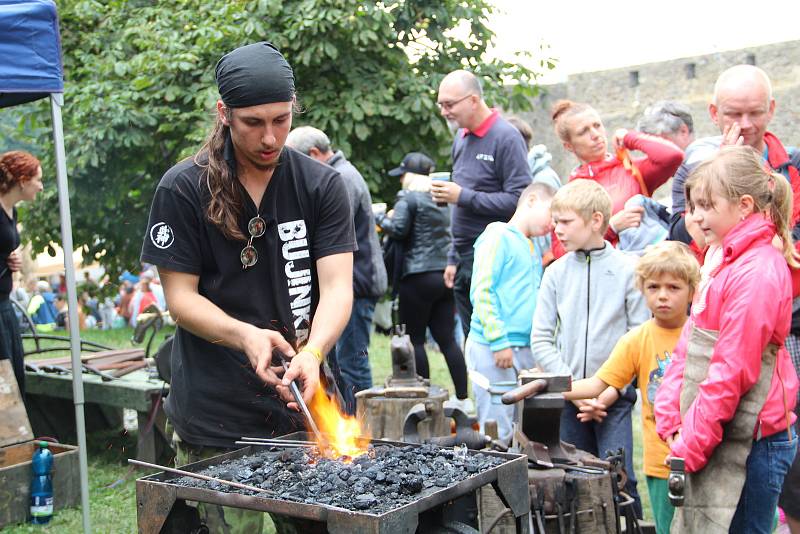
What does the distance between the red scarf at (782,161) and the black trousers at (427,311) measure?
144 inches

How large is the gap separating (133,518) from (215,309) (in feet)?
9.37

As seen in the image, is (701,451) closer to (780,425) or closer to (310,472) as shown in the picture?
(780,425)

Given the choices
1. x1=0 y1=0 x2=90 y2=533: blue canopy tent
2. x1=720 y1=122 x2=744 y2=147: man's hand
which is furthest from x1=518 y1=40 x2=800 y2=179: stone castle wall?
x1=720 y1=122 x2=744 y2=147: man's hand

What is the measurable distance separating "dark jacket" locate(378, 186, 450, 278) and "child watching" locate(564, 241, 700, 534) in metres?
3.55

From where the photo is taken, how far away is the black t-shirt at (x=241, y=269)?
9.42ft

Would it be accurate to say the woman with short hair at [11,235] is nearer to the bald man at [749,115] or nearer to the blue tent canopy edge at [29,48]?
the blue tent canopy edge at [29,48]

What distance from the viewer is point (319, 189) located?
3008mm

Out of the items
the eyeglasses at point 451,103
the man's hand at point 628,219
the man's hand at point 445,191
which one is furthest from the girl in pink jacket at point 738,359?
the eyeglasses at point 451,103

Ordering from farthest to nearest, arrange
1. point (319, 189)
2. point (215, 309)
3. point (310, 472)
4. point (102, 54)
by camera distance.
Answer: point (102, 54), point (319, 189), point (215, 309), point (310, 472)

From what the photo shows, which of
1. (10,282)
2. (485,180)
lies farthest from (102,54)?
(485,180)

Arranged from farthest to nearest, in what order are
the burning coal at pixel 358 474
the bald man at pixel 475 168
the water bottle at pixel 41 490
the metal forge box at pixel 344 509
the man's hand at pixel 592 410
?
the bald man at pixel 475 168 < the water bottle at pixel 41 490 < the man's hand at pixel 592 410 < the burning coal at pixel 358 474 < the metal forge box at pixel 344 509

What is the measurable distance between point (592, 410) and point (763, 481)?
3.27 feet

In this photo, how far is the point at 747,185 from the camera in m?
3.05

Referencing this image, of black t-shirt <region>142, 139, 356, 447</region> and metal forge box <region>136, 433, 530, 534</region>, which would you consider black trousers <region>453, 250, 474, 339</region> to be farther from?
metal forge box <region>136, 433, 530, 534</region>
